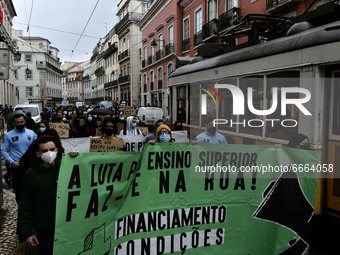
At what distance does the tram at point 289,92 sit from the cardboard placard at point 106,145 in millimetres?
2607

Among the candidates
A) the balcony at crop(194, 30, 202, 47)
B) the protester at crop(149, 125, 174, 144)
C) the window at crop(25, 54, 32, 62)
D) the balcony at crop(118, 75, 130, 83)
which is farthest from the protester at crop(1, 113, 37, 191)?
the window at crop(25, 54, 32, 62)

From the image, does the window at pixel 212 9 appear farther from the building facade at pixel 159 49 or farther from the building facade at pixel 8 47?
the building facade at pixel 8 47

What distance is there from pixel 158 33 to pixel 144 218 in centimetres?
3128

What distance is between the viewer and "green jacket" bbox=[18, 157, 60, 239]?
3.19 m

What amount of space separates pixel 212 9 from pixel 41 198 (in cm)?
2043

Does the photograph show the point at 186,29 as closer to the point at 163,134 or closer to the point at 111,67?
the point at 163,134

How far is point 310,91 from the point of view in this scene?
5082 mm

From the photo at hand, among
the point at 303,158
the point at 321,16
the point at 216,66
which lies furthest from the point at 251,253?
the point at 216,66

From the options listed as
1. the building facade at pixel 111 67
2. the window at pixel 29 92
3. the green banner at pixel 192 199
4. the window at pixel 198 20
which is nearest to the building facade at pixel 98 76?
the building facade at pixel 111 67

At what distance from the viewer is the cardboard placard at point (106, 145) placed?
Result: 5.55 metres

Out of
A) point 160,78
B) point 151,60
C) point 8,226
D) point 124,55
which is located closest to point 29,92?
point 124,55

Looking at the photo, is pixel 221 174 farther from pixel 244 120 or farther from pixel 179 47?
pixel 179 47

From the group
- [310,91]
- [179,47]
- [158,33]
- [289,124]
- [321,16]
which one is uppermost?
[158,33]

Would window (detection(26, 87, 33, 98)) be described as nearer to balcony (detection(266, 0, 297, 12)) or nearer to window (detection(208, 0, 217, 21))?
window (detection(208, 0, 217, 21))
